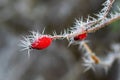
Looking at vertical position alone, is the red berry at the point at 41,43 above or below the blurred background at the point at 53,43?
below

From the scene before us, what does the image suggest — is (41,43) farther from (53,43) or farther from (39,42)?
(53,43)

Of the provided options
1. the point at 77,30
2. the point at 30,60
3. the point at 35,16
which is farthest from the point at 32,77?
the point at 77,30

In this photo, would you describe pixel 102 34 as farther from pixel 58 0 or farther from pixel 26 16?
pixel 26 16

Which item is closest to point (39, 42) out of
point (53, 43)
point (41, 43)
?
point (41, 43)

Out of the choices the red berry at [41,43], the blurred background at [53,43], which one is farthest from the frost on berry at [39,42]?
the blurred background at [53,43]

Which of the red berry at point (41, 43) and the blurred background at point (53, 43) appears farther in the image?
the blurred background at point (53, 43)

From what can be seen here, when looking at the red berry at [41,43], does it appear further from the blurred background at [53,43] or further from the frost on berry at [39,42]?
the blurred background at [53,43]

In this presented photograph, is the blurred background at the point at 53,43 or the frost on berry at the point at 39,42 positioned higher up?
the blurred background at the point at 53,43
